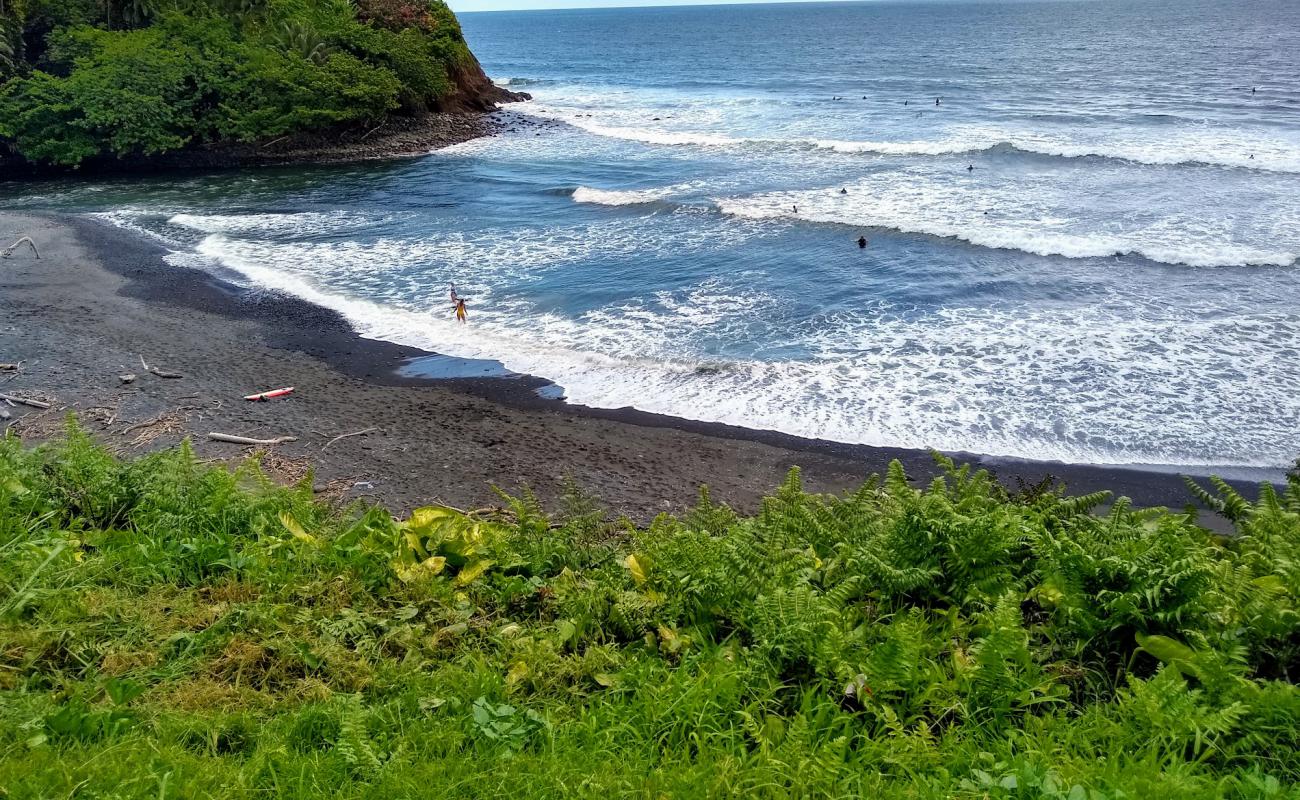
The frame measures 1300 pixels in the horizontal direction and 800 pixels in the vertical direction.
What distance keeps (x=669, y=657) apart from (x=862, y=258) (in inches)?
646

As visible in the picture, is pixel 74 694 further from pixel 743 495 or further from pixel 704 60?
pixel 704 60

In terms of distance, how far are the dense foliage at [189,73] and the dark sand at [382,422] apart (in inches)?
715

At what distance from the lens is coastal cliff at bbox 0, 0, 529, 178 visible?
30.3m

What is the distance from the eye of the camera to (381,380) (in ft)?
43.9

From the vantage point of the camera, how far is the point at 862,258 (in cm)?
1941

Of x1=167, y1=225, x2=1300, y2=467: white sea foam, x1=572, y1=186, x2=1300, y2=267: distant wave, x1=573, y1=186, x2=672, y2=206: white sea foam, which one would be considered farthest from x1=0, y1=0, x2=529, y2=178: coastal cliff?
x1=167, y1=225, x2=1300, y2=467: white sea foam

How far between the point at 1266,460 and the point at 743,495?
263 inches

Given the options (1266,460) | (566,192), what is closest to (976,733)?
(1266,460)

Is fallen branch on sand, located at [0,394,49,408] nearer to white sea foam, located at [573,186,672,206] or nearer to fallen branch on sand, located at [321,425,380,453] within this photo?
fallen branch on sand, located at [321,425,380,453]

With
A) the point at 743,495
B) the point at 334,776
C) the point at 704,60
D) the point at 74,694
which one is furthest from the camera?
the point at 704,60

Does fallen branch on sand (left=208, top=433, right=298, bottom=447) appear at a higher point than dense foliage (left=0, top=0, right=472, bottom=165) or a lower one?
lower

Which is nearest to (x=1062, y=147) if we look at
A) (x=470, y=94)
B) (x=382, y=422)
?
(x=382, y=422)

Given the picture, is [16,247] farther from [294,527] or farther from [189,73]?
[294,527]

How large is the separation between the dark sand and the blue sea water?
2.39ft
